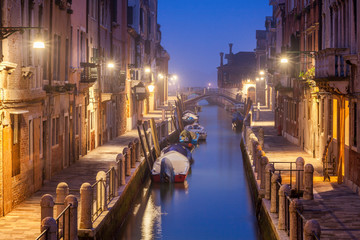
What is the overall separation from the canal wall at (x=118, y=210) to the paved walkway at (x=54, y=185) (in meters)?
0.97

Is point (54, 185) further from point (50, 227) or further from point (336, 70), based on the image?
point (50, 227)

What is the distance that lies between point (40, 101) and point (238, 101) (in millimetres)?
66379

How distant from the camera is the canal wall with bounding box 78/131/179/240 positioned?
43.5 ft

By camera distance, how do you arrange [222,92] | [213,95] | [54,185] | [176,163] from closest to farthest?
[54,185] → [176,163] → [222,92] → [213,95]

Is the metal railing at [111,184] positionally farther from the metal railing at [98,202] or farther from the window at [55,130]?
the window at [55,130]

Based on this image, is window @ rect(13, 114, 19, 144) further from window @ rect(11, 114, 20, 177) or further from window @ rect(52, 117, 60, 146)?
window @ rect(52, 117, 60, 146)

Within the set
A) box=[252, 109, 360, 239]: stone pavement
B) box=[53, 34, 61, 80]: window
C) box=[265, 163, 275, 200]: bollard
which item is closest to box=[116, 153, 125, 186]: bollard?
box=[53, 34, 61, 80]: window

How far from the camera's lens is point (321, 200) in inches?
626

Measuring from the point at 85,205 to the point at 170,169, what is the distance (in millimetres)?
12754

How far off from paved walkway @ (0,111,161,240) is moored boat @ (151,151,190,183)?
6.06ft

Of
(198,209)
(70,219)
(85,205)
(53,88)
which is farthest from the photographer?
(198,209)

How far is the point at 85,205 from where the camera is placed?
12836mm

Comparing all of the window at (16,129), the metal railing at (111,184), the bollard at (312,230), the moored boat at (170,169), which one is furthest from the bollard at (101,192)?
the moored boat at (170,169)

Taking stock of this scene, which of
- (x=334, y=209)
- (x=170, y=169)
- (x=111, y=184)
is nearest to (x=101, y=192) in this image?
(x=111, y=184)
